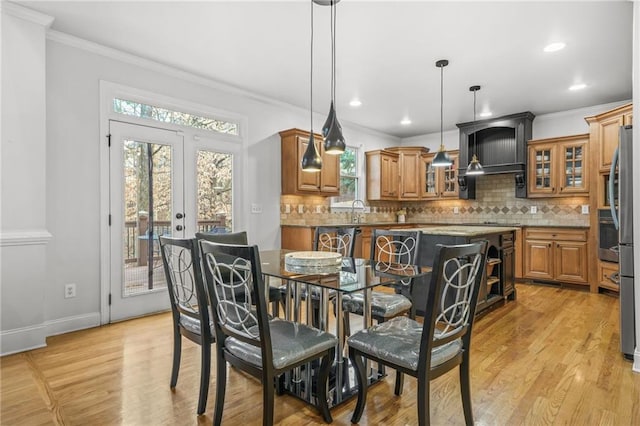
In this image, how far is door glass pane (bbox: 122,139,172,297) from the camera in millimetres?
3598

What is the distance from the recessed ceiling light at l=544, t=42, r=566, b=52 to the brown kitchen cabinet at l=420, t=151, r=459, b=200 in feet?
10.2

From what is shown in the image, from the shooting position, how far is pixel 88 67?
332cm

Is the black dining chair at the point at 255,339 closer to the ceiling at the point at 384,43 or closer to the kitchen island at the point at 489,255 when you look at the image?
the kitchen island at the point at 489,255

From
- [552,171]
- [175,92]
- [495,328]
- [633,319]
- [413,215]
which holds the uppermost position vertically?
[175,92]

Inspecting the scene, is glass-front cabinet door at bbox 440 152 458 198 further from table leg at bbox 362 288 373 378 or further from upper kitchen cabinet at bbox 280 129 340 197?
table leg at bbox 362 288 373 378

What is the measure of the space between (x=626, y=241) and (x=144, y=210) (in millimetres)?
4128

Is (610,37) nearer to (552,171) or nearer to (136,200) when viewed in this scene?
(552,171)

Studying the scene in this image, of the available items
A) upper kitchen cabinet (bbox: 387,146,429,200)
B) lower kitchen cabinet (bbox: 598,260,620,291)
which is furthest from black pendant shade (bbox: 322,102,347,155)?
upper kitchen cabinet (bbox: 387,146,429,200)

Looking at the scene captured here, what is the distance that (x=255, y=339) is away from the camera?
162 centimetres

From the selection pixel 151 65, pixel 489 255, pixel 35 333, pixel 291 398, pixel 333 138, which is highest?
pixel 151 65

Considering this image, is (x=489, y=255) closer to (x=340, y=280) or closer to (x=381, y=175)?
(x=381, y=175)

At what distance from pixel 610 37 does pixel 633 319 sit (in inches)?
92.8

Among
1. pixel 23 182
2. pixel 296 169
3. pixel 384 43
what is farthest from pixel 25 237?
pixel 384 43

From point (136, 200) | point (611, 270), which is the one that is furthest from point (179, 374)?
point (611, 270)
